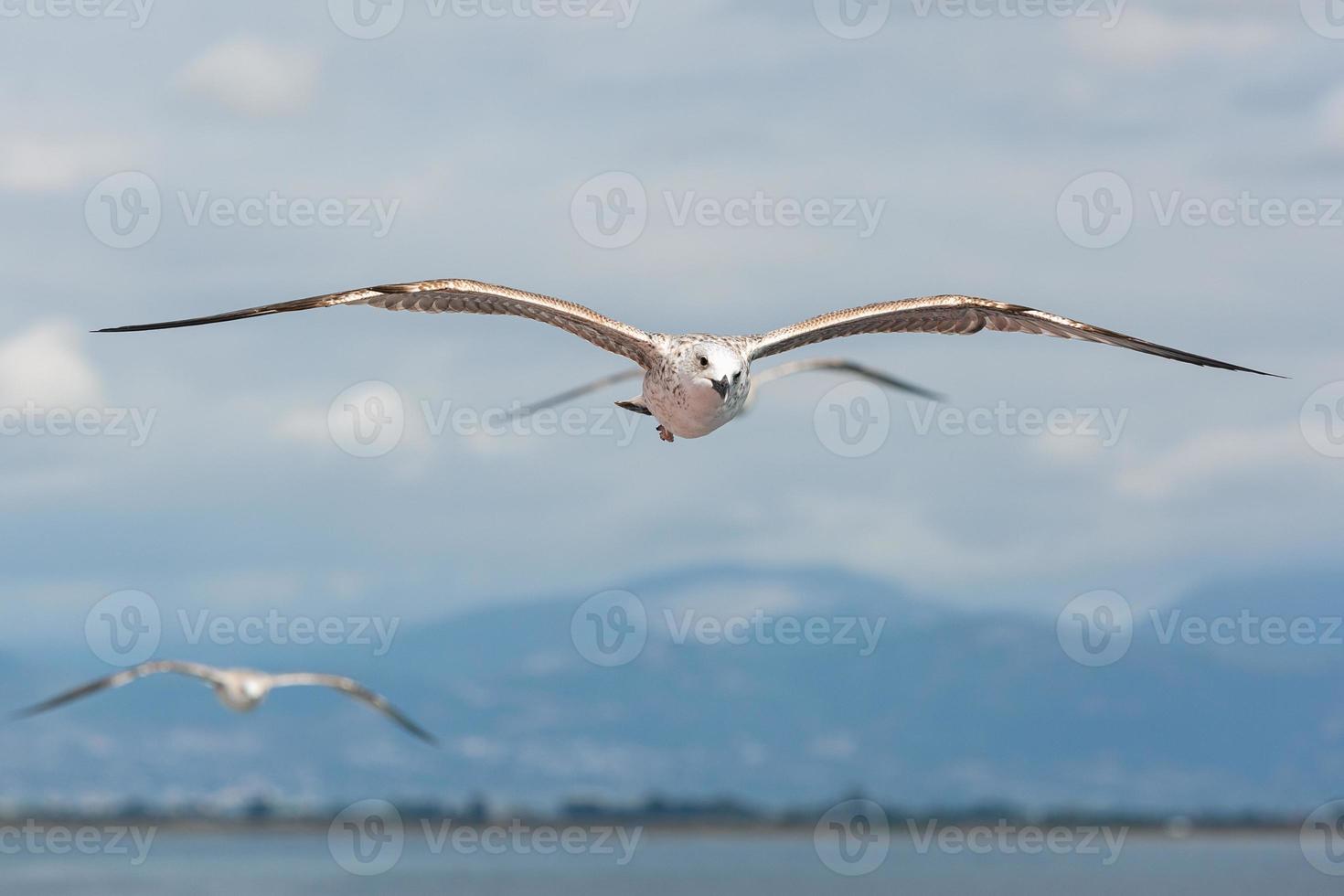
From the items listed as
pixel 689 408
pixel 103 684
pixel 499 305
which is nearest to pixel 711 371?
pixel 689 408

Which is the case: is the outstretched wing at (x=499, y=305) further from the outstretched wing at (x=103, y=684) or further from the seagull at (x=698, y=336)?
the outstretched wing at (x=103, y=684)

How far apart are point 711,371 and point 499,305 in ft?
15.7

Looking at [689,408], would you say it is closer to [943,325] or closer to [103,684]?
[943,325]

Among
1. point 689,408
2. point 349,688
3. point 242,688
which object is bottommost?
point 242,688

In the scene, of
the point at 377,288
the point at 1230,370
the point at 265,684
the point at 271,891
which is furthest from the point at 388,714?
the point at 271,891

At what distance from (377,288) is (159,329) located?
4.70m

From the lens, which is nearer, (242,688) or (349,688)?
(349,688)

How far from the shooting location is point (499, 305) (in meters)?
32.1

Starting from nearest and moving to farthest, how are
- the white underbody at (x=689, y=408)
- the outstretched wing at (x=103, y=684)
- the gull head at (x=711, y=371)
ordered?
1. the gull head at (x=711, y=371)
2. the white underbody at (x=689, y=408)
3. the outstretched wing at (x=103, y=684)

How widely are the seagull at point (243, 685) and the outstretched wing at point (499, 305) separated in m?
18.8

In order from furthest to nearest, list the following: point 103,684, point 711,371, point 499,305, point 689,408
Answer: point 103,684
point 499,305
point 689,408
point 711,371

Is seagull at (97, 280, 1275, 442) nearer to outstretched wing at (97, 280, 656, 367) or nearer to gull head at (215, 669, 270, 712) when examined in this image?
outstretched wing at (97, 280, 656, 367)

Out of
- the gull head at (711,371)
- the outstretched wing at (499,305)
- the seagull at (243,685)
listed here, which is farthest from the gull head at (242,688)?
the gull head at (711,371)

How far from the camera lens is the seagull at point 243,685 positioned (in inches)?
1912
